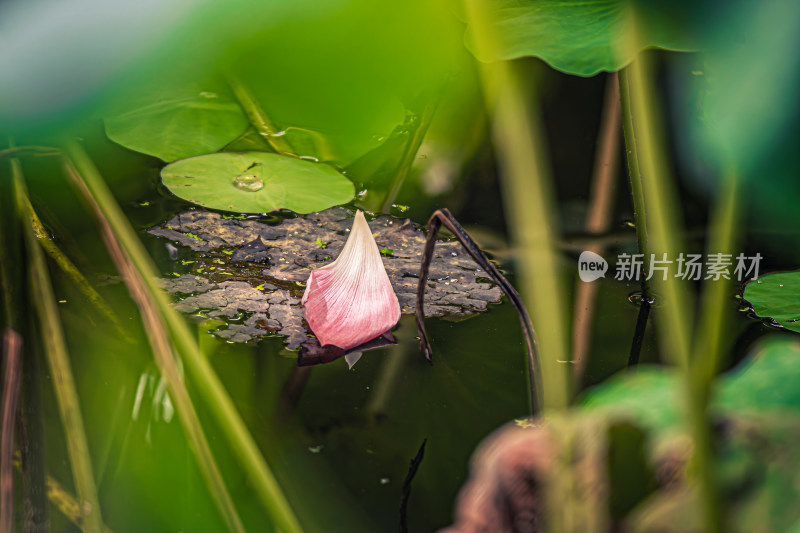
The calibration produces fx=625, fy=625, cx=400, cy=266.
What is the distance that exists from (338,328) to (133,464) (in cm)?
26

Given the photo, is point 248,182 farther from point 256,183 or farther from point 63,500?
point 63,500

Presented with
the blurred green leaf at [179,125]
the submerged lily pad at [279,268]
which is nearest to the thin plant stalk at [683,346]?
the submerged lily pad at [279,268]

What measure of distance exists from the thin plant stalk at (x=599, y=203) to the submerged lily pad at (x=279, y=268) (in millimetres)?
112

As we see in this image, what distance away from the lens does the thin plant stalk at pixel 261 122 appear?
3.40ft

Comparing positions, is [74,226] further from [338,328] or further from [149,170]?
[338,328]

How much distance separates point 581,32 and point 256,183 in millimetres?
533

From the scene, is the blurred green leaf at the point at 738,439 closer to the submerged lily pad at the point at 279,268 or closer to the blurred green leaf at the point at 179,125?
the submerged lily pad at the point at 279,268

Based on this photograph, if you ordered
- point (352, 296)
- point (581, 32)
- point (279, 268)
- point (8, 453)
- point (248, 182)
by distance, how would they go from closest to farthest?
point (8, 453) < point (581, 32) < point (352, 296) < point (279, 268) < point (248, 182)

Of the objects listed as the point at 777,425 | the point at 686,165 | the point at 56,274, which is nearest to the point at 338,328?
the point at 56,274

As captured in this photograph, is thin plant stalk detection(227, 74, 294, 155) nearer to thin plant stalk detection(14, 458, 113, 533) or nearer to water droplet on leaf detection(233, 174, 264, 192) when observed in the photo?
water droplet on leaf detection(233, 174, 264, 192)

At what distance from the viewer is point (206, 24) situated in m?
0.30

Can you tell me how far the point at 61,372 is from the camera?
2.07 feet

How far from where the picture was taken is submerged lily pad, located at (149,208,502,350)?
2.44 ft

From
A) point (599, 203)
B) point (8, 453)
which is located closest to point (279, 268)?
point (8, 453)
